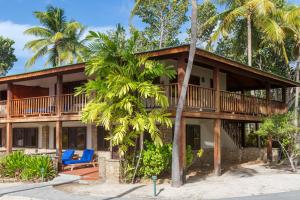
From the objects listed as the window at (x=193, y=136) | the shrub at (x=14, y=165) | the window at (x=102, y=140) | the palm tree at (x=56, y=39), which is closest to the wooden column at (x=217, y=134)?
the window at (x=193, y=136)

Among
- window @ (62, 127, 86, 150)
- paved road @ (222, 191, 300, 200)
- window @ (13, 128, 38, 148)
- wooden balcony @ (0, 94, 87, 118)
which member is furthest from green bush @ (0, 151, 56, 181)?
paved road @ (222, 191, 300, 200)

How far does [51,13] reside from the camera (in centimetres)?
4072

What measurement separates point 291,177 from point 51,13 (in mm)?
30432

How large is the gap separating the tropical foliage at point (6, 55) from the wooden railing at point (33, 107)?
128ft

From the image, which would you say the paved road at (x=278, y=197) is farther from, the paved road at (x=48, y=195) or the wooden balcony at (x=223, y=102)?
the wooden balcony at (x=223, y=102)

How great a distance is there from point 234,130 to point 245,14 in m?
7.93

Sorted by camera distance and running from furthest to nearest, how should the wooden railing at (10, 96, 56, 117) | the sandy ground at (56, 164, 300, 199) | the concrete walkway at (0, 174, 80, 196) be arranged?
the wooden railing at (10, 96, 56, 117), the concrete walkway at (0, 174, 80, 196), the sandy ground at (56, 164, 300, 199)

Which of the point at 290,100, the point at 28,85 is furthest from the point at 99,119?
the point at 290,100

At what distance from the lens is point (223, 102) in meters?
19.7

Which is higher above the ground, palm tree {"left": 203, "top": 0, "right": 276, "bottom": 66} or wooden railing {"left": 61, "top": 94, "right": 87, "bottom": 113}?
palm tree {"left": 203, "top": 0, "right": 276, "bottom": 66}

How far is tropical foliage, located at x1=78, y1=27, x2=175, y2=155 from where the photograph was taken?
15.4 m

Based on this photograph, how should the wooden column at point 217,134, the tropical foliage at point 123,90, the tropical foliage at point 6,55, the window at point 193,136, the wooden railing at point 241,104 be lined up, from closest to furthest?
the tropical foliage at point 123,90, the wooden column at point 217,134, the wooden railing at point 241,104, the window at point 193,136, the tropical foliage at point 6,55

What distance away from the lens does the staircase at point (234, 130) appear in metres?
26.1

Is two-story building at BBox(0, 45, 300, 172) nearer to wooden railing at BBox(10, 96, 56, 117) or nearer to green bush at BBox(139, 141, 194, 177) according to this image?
wooden railing at BBox(10, 96, 56, 117)
